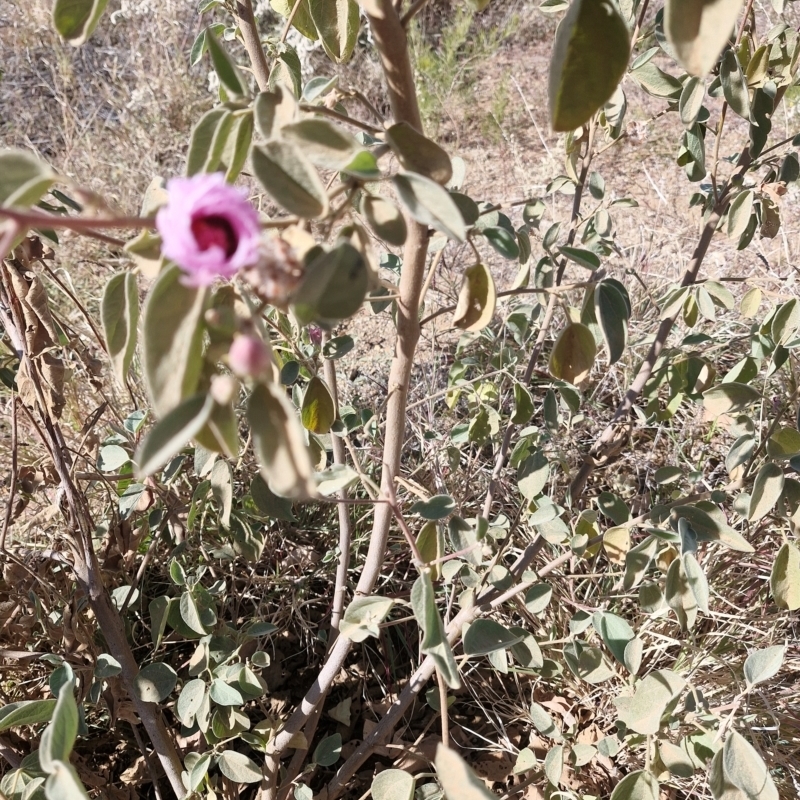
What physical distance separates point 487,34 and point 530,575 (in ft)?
12.8

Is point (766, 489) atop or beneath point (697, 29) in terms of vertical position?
beneath

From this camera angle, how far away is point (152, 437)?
1.25ft

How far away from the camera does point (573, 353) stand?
2.58ft

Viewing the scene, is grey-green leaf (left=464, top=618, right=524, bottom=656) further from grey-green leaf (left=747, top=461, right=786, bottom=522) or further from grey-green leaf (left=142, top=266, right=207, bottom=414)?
grey-green leaf (left=142, top=266, right=207, bottom=414)

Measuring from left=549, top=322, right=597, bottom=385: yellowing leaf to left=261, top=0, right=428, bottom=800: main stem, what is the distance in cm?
16

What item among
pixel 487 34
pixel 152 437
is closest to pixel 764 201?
pixel 152 437

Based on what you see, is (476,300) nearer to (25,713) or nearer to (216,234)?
(216,234)

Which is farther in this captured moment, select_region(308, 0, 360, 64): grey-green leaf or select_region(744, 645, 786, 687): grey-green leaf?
select_region(744, 645, 786, 687): grey-green leaf

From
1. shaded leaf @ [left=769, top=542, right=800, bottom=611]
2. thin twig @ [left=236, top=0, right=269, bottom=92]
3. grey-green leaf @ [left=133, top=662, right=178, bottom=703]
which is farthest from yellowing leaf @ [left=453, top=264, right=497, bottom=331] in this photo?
grey-green leaf @ [left=133, top=662, right=178, bottom=703]

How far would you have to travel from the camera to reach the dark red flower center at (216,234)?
37 cm

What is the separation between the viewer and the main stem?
1.73ft

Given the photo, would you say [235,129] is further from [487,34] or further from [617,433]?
[487,34]

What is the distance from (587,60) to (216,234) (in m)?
0.26

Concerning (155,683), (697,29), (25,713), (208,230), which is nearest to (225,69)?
(208,230)
